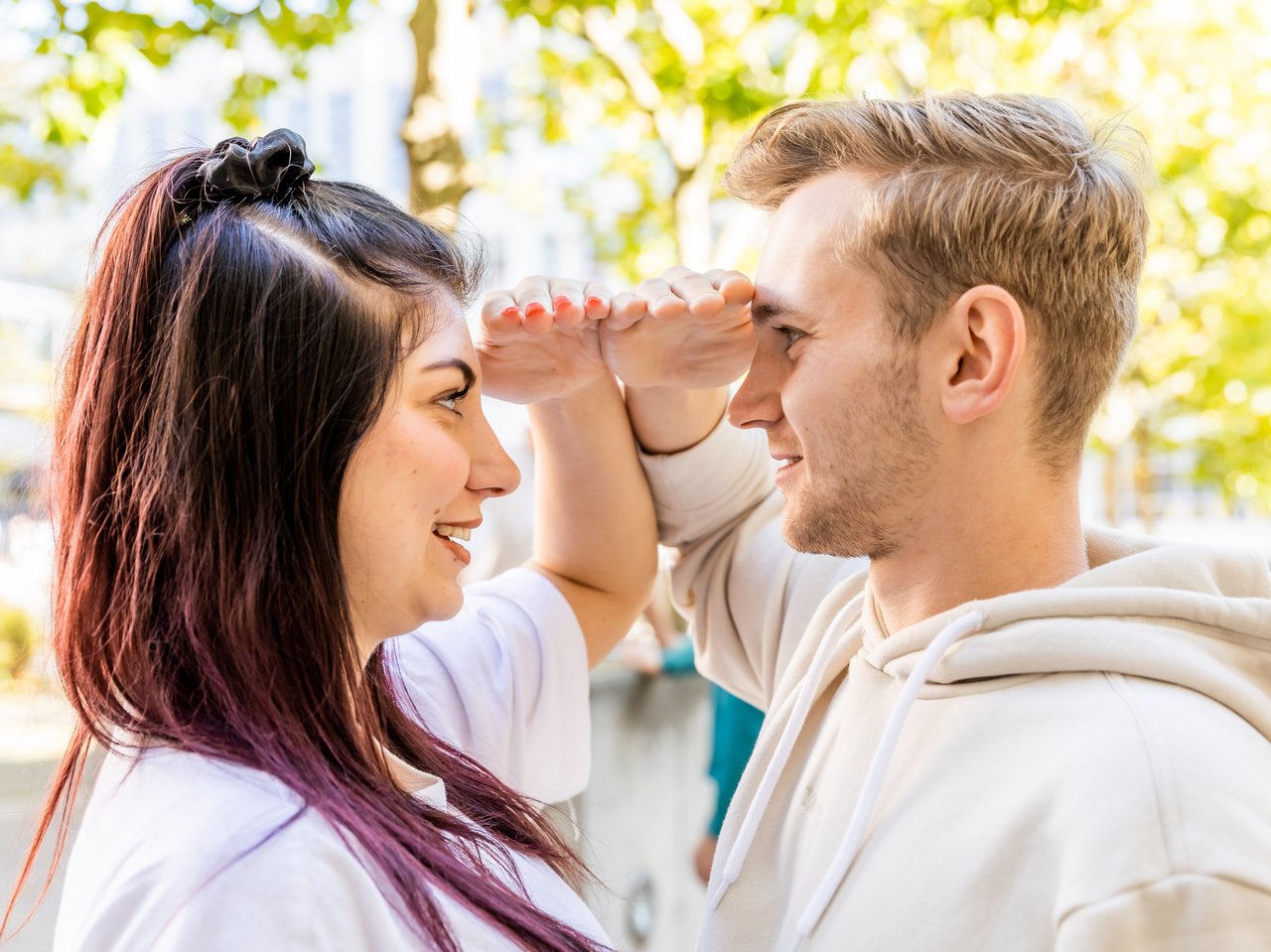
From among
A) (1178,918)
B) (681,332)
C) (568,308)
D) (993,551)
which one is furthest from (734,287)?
(1178,918)

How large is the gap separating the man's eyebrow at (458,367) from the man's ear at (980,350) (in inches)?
28.2

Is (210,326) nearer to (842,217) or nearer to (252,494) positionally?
(252,494)

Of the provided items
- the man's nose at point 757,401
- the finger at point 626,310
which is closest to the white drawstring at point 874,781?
the man's nose at point 757,401

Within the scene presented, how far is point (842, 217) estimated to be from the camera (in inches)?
77.8

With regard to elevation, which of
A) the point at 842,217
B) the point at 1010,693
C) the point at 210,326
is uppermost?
A: the point at 842,217

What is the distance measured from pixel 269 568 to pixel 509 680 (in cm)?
74

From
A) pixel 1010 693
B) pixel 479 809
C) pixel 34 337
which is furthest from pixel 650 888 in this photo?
pixel 34 337

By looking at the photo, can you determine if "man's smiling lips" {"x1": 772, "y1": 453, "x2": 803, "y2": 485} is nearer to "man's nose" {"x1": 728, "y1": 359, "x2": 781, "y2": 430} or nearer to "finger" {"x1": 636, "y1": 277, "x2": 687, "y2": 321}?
"man's nose" {"x1": 728, "y1": 359, "x2": 781, "y2": 430}

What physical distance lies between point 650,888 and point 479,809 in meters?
3.68

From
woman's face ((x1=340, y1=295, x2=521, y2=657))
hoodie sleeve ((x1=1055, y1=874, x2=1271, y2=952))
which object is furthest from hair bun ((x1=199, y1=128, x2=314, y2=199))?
hoodie sleeve ((x1=1055, y1=874, x2=1271, y2=952))

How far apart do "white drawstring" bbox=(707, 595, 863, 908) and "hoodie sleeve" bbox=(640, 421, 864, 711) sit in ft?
1.06

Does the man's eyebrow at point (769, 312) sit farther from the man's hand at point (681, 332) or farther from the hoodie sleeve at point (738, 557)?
the hoodie sleeve at point (738, 557)

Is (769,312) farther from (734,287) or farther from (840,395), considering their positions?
(840,395)

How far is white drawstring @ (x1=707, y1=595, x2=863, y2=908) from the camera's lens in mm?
1982
